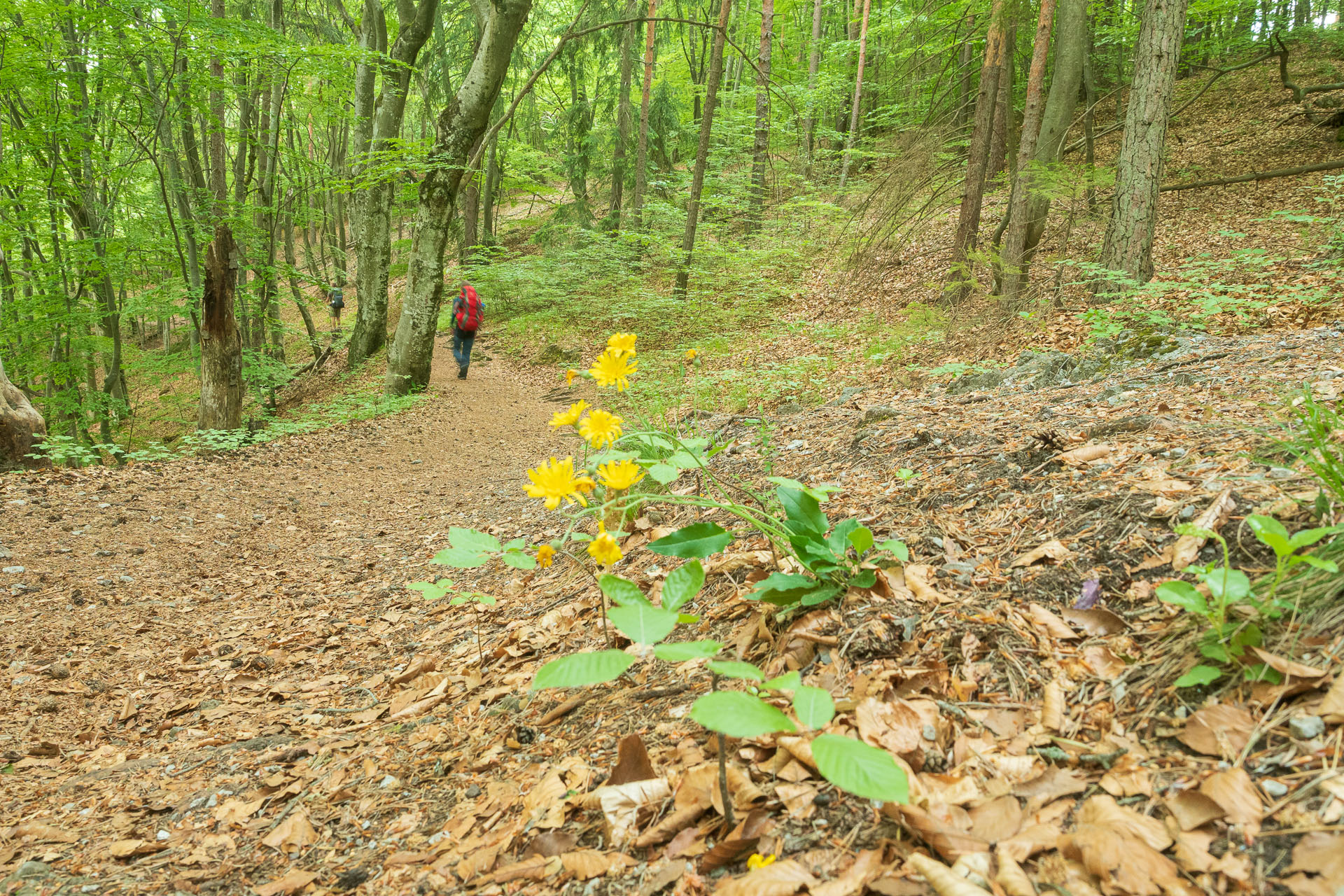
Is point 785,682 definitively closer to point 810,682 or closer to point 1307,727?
point 810,682

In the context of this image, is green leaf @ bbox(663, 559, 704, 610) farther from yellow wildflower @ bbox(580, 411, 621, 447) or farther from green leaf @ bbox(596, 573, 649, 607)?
yellow wildflower @ bbox(580, 411, 621, 447)

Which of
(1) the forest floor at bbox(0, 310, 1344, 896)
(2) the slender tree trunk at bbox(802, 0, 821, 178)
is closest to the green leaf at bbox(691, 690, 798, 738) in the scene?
(1) the forest floor at bbox(0, 310, 1344, 896)

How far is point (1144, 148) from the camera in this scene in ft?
18.2

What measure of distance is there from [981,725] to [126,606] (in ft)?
14.0

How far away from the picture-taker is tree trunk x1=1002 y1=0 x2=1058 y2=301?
22.2 ft

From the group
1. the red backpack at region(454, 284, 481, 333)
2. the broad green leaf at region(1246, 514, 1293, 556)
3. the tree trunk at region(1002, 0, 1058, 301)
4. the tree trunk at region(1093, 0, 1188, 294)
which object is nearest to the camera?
the broad green leaf at region(1246, 514, 1293, 556)

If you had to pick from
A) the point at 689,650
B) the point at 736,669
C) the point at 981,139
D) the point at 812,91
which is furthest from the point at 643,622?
the point at 812,91

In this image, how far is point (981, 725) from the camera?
54.7 inches

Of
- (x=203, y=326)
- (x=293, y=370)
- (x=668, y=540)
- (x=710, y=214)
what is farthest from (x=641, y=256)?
(x=668, y=540)

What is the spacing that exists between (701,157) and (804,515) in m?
11.0

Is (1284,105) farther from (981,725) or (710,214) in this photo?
(981,725)

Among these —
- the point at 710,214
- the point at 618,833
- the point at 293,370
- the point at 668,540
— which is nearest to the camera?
the point at 618,833

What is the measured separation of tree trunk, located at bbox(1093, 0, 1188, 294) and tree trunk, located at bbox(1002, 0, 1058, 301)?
1.15 meters

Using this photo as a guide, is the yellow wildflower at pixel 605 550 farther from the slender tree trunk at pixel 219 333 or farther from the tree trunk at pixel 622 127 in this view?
the tree trunk at pixel 622 127
